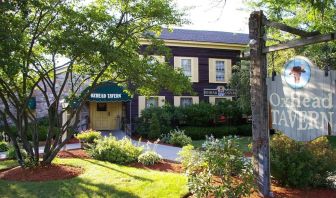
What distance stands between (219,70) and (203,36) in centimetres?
283

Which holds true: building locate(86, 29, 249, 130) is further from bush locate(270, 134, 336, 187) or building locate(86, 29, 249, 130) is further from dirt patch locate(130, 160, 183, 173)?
bush locate(270, 134, 336, 187)

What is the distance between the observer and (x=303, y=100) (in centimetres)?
735

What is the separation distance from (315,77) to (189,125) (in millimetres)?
18385

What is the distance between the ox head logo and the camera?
7.32 meters

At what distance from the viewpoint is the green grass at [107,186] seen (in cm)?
873

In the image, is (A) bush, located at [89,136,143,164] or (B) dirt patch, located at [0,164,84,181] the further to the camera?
(A) bush, located at [89,136,143,164]

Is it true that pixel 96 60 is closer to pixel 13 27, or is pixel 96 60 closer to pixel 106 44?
pixel 106 44

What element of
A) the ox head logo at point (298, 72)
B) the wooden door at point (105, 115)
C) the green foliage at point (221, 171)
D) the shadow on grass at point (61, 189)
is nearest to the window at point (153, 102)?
the wooden door at point (105, 115)

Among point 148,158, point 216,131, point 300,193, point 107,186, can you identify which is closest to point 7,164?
point 148,158

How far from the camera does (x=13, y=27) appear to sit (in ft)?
32.2

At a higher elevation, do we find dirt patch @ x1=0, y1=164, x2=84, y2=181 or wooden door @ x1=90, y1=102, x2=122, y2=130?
wooden door @ x1=90, y1=102, x2=122, y2=130

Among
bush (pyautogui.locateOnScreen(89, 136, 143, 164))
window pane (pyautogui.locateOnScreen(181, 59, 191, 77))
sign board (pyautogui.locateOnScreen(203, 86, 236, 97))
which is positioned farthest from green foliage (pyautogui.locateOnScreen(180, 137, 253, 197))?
sign board (pyautogui.locateOnScreen(203, 86, 236, 97))

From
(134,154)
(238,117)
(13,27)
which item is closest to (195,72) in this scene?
(238,117)

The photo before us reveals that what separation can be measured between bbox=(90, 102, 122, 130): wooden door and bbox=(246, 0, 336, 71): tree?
12.2 meters
